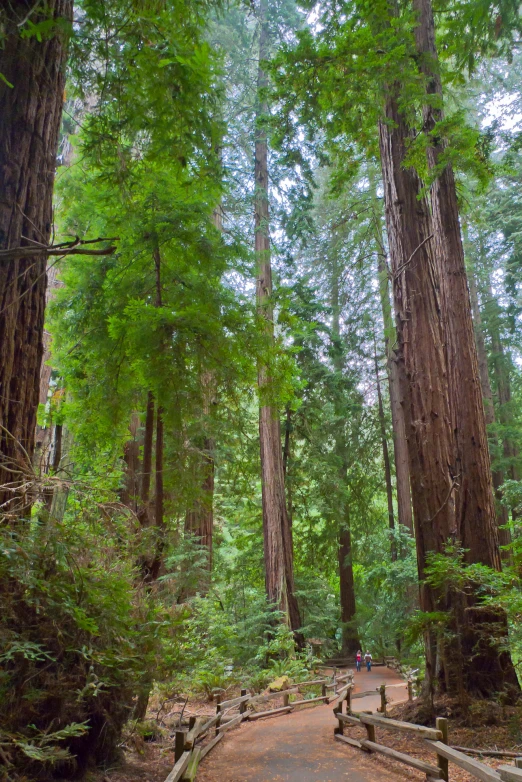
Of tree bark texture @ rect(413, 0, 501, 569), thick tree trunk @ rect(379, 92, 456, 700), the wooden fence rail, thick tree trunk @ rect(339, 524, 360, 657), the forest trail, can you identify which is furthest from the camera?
thick tree trunk @ rect(339, 524, 360, 657)

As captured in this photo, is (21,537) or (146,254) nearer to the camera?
(21,537)

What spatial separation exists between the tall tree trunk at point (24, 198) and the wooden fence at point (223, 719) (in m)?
3.01

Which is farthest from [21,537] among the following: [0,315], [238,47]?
[238,47]

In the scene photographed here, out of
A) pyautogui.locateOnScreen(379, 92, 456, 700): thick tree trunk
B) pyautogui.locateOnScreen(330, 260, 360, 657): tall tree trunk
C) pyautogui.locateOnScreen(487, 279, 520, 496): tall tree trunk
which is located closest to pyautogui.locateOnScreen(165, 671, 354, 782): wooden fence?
pyautogui.locateOnScreen(379, 92, 456, 700): thick tree trunk

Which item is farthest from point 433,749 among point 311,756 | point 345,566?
point 345,566

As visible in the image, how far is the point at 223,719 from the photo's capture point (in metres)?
9.00

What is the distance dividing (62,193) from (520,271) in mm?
15600

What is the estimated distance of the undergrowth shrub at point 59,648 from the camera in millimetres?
3430

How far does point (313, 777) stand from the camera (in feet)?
19.8

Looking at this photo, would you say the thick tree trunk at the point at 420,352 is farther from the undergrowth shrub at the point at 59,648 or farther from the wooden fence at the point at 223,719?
the undergrowth shrub at the point at 59,648

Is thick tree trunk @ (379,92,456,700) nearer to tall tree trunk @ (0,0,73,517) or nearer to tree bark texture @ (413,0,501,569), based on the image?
tree bark texture @ (413,0,501,569)

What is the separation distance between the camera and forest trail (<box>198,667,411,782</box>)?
6051 mm

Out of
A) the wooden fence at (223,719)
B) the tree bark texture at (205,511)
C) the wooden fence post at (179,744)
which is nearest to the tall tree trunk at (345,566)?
the wooden fence at (223,719)

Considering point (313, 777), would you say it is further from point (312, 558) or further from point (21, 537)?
point (312, 558)
